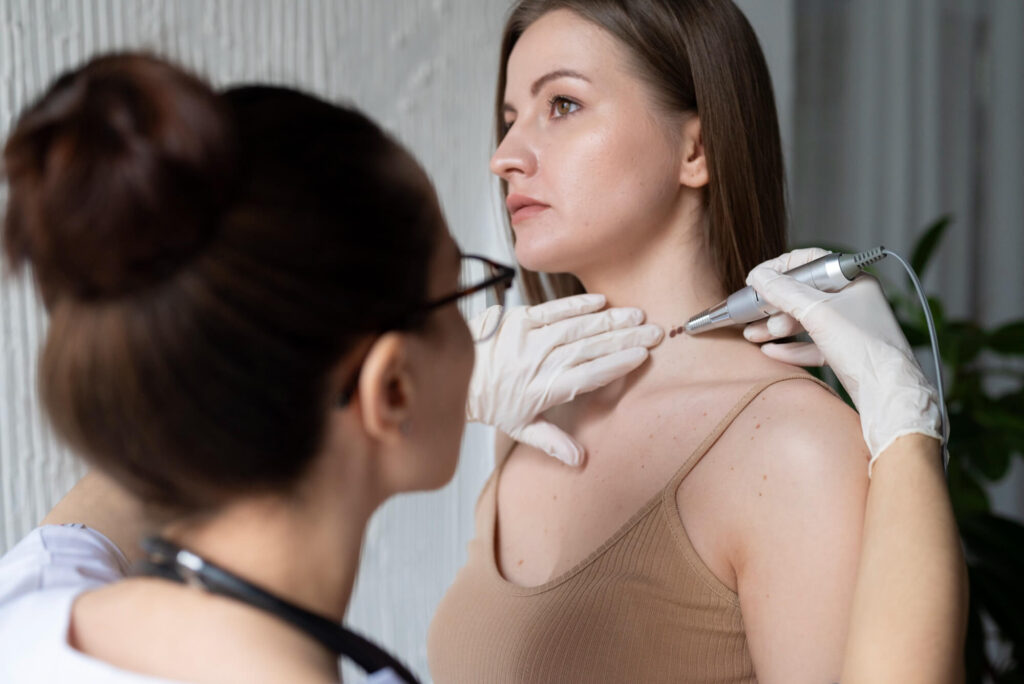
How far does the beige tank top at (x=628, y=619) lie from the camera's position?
36.0 inches

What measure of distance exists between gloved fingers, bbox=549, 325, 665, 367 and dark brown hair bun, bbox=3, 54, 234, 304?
0.69 metres

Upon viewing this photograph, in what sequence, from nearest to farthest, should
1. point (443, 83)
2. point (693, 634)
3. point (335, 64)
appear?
point (693, 634) → point (335, 64) → point (443, 83)

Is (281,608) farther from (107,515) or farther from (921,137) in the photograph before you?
(921,137)

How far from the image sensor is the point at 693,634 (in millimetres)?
915

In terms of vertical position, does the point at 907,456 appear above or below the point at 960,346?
above

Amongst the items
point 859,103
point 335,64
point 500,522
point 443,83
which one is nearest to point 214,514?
point 500,522

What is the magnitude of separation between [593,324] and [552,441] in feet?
0.52

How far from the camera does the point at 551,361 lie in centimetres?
114

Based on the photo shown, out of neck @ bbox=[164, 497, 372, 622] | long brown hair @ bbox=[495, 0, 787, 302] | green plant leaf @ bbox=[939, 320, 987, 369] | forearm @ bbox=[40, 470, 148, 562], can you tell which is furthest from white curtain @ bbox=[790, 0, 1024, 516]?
neck @ bbox=[164, 497, 372, 622]

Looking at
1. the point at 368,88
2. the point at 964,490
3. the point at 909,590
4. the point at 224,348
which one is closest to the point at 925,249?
the point at 964,490

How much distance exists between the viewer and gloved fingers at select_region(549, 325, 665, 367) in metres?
1.12

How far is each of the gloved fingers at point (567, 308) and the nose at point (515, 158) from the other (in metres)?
0.18

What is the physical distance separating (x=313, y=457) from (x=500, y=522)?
0.64 meters

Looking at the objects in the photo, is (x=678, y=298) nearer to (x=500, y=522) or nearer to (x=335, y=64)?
(x=500, y=522)
